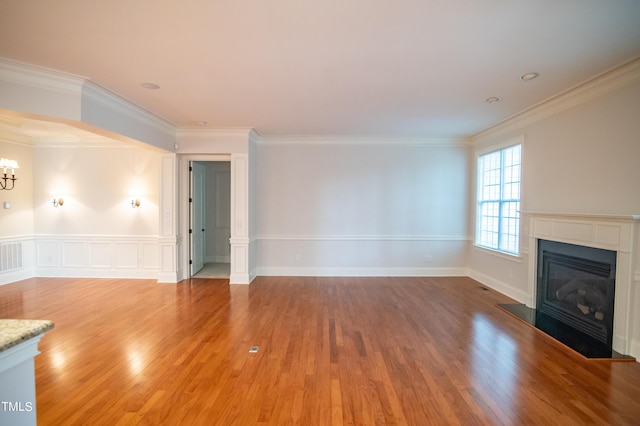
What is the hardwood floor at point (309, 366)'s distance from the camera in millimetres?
2135

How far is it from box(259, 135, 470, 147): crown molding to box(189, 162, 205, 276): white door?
1567 millimetres

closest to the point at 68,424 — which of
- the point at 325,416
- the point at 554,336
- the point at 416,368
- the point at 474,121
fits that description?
the point at 325,416

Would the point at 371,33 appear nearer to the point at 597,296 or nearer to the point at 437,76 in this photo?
the point at 437,76

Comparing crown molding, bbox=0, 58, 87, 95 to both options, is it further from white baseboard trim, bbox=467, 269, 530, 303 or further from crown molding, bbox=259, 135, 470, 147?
white baseboard trim, bbox=467, 269, 530, 303

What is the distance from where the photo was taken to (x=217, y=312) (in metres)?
4.11

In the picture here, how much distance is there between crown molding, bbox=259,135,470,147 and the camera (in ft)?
20.0

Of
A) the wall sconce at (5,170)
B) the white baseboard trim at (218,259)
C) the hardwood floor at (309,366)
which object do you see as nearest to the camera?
the hardwood floor at (309,366)

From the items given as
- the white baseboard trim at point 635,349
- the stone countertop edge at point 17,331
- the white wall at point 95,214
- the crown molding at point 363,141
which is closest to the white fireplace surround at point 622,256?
the white baseboard trim at point 635,349

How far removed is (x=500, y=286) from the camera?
5082 mm

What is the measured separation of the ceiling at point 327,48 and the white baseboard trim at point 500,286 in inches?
110

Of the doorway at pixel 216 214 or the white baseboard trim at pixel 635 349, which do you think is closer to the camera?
the white baseboard trim at pixel 635 349

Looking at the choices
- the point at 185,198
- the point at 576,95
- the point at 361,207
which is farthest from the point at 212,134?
the point at 576,95

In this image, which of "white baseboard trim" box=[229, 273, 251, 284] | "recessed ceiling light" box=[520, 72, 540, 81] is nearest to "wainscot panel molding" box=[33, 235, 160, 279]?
"white baseboard trim" box=[229, 273, 251, 284]

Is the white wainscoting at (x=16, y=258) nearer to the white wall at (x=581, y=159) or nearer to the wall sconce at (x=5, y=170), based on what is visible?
the wall sconce at (x=5, y=170)
